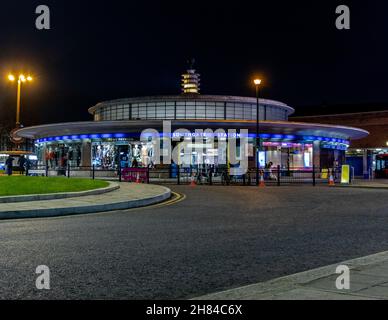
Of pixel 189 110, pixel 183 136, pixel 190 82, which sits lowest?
pixel 183 136

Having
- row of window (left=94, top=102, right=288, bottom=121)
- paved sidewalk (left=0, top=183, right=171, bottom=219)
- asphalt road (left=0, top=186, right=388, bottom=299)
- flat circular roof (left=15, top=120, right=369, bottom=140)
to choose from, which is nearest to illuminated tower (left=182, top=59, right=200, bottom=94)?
row of window (left=94, top=102, right=288, bottom=121)

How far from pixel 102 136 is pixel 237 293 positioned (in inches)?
1747

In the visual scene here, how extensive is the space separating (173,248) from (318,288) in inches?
148

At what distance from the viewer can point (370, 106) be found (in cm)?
9012

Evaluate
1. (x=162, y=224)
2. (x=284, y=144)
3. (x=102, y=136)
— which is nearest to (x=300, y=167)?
(x=284, y=144)

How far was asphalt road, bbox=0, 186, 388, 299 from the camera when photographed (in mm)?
6125

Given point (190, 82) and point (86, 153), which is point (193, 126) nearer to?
point (86, 153)

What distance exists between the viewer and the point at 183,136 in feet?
153

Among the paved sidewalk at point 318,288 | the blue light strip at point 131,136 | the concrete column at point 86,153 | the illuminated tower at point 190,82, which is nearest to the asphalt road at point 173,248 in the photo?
the paved sidewalk at point 318,288

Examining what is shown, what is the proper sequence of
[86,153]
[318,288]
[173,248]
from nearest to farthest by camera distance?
[318,288] < [173,248] < [86,153]

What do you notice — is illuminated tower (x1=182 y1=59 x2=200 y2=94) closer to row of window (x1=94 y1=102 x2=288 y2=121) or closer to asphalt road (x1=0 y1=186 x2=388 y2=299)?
row of window (x1=94 y1=102 x2=288 y2=121)

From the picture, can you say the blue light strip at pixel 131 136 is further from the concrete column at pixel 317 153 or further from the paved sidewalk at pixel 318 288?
the paved sidewalk at pixel 318 288

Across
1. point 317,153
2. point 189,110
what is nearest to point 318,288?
point 317,153
